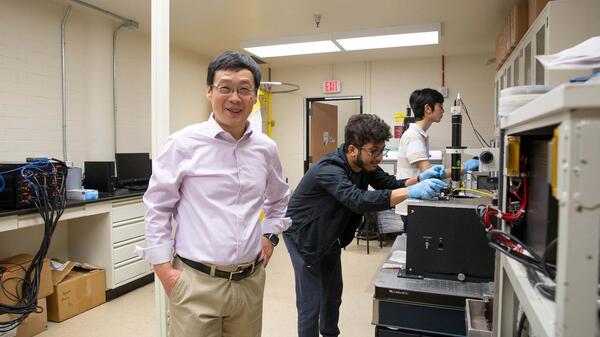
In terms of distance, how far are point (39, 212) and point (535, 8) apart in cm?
364

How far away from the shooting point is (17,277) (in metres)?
2.54

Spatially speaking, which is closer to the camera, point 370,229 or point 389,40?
point 389,40

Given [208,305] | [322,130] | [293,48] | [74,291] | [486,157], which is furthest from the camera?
[322,130]

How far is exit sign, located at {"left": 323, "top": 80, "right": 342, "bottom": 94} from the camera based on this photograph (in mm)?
5852

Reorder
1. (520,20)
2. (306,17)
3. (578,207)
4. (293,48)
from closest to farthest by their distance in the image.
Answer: (578,207), (520,20), (306,17), (293,48)

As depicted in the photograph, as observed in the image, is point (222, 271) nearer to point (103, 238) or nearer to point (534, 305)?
point (534, 305)

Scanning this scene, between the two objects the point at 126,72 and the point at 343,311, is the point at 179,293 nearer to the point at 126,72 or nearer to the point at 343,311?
the point at 343,311

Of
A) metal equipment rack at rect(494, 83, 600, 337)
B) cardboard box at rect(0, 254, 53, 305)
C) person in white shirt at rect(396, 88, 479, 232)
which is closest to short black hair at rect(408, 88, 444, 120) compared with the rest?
person in white shirt at rect(396, 88, 479, 232)

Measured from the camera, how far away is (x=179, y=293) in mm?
1273

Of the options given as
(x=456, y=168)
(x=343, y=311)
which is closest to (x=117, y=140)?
(x=343, y=311)

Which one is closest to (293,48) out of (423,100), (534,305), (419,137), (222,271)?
(423,100)

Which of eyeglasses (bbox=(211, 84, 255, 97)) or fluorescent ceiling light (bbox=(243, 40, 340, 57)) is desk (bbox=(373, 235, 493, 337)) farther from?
fluorescent ceiling light (bbox=(243, 40, 340, 57))

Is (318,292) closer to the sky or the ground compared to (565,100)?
closer to the ground

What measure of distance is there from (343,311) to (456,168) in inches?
66.0
